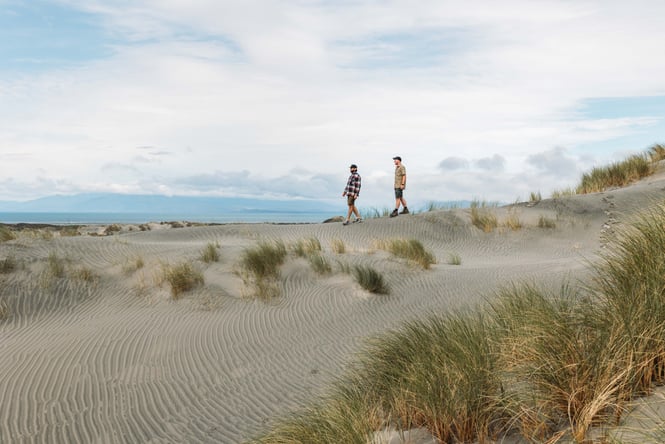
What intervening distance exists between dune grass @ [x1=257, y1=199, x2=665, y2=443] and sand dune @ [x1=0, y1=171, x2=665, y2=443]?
185 centimetres

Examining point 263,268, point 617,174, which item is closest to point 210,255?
point 263,268

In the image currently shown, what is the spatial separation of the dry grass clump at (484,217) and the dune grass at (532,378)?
13.7 m

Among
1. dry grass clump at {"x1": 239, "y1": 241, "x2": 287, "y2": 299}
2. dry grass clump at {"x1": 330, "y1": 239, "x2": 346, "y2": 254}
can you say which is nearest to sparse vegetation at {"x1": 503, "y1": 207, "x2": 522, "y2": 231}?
dry grass clump at {"x1": 330, "y1": 239, "x2": 346, "y2": 254}

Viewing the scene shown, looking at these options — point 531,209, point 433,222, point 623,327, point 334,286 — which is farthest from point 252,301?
point 531,209

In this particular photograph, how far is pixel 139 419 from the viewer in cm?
586

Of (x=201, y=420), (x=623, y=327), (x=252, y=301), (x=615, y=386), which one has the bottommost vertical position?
(x=201, y=420)

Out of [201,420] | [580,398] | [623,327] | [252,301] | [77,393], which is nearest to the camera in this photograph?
[580,398]

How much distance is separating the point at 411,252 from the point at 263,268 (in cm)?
369

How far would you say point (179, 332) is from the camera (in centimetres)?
858

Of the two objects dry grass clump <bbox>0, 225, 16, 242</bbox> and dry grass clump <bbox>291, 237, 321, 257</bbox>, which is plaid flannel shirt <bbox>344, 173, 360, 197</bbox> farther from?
dry grass clump <bbox>0, 225, 16, 242</bbox>

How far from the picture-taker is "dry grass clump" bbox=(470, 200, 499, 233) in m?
17.8

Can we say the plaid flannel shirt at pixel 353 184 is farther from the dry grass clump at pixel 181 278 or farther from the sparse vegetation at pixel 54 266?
the sparse vegetation at pixel 54 266

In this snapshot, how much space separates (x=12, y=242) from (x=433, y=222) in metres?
12.6

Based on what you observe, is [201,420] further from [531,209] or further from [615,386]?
[531,209]
